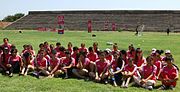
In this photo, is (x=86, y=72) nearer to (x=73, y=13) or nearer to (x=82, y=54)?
(x=82, y=54)

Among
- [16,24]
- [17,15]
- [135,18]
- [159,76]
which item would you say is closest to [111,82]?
[159,76]

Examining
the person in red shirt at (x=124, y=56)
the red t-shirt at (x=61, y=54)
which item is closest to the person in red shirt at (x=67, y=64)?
the red t-shirt at (x=61, y=54)

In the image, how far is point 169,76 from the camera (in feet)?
41.0

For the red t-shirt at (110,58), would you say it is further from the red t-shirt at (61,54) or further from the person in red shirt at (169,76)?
the person in red shirt at (169,76)

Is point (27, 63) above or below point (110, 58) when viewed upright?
below

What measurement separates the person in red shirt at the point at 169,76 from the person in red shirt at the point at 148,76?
306mm

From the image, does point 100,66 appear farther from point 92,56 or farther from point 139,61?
point 139,61

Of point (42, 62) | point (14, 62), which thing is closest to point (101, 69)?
point (42, 62)

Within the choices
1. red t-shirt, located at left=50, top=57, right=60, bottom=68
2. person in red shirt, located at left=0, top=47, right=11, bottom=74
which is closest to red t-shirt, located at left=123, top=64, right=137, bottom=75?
red t-shirt, located at left=50, top=57, right=60, bottom=68

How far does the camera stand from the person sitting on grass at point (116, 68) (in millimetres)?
13055

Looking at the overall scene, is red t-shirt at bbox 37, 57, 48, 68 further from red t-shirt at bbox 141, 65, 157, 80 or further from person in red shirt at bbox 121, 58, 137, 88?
red t-shirt at bbox 141, 65, 157, 80

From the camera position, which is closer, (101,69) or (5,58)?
(101,69)

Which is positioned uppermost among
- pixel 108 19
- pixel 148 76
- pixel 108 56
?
pixel 108 56

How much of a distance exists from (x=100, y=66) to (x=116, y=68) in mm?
565
